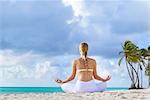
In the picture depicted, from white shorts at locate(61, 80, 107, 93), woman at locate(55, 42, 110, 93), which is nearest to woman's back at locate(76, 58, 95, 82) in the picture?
woman at locate(55, 42, 110, 93)

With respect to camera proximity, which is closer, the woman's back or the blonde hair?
the blonde hair

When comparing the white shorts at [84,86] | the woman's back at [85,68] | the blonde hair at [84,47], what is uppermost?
the blonde hair at [84,47]

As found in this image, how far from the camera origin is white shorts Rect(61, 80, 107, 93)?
10.7m

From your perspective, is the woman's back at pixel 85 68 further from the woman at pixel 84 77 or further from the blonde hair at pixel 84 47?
the blonde hair at pixel 84 47

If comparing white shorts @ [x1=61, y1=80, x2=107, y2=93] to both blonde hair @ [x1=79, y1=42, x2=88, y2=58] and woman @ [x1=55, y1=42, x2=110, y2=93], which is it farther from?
blonde hair @ [x1=79, y1=42, x2=88, y2=58]

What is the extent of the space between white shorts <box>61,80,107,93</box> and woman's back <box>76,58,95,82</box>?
0.13 meters

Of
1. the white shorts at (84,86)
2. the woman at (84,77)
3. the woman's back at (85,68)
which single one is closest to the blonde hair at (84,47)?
the woman at (84,77)

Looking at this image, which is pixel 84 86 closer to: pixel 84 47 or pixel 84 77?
pixel 84 77

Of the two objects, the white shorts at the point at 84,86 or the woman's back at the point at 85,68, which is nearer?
the white shorts at the point at 84,86

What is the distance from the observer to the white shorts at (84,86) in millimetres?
10672

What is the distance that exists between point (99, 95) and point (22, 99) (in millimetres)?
1731

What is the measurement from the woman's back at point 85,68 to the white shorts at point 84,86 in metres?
0.13

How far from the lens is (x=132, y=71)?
135ft

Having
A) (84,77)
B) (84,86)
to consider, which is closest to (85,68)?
(84,77)
